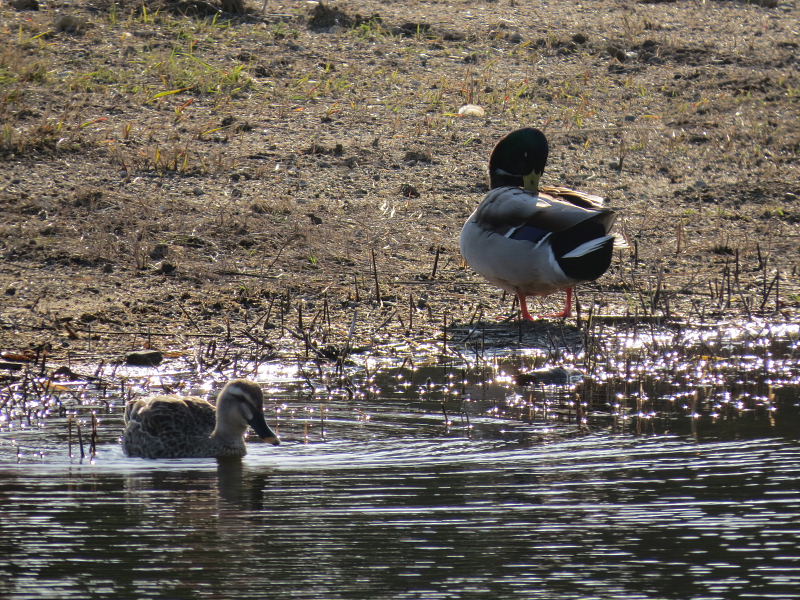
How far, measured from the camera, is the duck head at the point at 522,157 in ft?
34.3

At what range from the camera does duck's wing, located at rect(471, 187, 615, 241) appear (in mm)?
9305

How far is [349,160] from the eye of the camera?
12.1 meters

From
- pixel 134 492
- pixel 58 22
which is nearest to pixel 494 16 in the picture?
pixel 58 22

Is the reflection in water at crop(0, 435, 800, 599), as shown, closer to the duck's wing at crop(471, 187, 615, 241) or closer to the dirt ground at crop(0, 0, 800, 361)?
the dirt ground at crop(0, 0, 800, 361)

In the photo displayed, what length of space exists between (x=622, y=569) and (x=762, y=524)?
0.77 m

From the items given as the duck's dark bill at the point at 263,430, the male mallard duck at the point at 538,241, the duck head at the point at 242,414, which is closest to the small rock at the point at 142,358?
the duck head at the point at 242,414

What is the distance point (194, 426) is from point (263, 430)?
41 cm

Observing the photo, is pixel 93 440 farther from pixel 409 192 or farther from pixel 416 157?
pixel 416 157

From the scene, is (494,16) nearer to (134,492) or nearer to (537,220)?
(537,220)

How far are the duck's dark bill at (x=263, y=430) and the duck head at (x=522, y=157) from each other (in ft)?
13.3

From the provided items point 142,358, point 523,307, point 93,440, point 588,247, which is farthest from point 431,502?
point 523,307

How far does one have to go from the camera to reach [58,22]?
14.4m

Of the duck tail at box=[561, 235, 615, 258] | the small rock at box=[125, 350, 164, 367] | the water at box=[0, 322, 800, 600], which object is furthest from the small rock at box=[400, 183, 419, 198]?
the water at box=[0, 322, 800, 600]

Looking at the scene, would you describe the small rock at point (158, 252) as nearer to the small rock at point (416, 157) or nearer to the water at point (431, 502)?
the water at point (431, 502)
